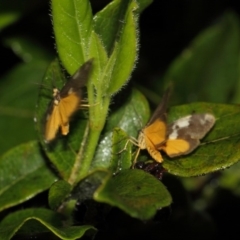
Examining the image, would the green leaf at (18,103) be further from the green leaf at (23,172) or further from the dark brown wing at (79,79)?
the dark brown wing at (79,79)

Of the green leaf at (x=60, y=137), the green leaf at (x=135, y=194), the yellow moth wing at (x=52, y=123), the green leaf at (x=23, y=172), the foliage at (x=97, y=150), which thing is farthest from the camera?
the green leaf at (x=23, y=172)

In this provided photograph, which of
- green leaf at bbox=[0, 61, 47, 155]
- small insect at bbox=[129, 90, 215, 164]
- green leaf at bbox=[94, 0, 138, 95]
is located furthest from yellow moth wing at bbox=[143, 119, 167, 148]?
green leaf at bbox=[0, 61, 47, 155]

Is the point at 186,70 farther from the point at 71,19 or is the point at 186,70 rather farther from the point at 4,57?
the point at 71,19

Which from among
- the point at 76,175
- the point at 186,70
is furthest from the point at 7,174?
the point at 186,70

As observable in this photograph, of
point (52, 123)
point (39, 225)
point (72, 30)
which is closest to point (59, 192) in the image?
point (39, 225)

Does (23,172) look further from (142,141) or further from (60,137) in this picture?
(142,141)

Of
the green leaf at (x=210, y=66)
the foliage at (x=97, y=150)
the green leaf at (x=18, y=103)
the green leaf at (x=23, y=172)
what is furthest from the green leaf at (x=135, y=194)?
the green leaf at (x=210, y=66)
